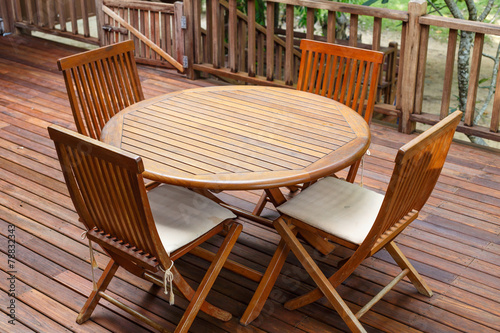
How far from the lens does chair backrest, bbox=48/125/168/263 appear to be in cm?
195

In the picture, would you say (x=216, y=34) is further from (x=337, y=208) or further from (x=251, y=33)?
(x=337, y=208)

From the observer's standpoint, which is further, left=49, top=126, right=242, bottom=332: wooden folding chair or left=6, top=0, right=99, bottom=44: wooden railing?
left=6, top=0, right=99, bottom=44: wooden railing

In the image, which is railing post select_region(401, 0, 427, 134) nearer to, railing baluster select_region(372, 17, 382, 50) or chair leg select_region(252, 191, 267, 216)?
railing baluster select_region(372, 17, 382, 50)

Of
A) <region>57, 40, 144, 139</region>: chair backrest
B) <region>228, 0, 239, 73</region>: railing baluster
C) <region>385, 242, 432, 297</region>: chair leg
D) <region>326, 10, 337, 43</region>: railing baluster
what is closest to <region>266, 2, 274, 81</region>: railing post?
<region>228, 0, 239, 73</region>: railing baluster

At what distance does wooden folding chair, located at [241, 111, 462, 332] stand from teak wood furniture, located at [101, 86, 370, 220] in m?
0.23

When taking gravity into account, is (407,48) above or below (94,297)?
above

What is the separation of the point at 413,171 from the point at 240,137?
867 mm

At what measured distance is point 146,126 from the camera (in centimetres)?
277

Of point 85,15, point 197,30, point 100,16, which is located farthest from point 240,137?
point 85,15

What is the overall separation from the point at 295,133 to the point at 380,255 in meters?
0.88

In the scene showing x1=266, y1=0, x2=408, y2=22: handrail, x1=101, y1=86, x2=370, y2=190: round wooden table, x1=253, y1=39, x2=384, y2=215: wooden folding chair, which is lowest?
x1=101, y1=86, x2=370, y2=190: round wooden table

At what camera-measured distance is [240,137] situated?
8.73ft

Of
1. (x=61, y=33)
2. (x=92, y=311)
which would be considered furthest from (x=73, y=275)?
(x=61, y=33)

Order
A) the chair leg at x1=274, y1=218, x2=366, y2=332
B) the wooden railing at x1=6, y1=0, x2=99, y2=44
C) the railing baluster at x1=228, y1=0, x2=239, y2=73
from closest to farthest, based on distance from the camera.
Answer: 1. the chair leg at x1=274, y1=218, x2=366, y2=332
2. the railing baluster at x1=228, y1=0, x2=239, y2=73
3. the wooden railing at x1=6, y1=0, x2=99, y2=44
